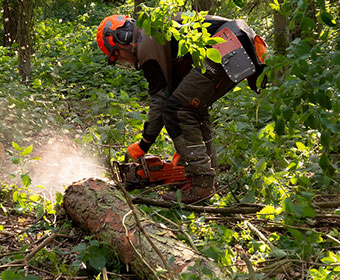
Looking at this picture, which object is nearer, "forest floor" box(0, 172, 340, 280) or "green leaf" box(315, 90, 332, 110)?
"green leaf" box(315, 90, 332, 110)

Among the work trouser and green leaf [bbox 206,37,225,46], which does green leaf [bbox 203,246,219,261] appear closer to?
green leaf [bbox 206,37,225,46]

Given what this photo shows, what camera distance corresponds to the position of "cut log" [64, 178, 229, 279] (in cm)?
232

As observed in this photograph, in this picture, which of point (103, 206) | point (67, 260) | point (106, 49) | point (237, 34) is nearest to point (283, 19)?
point (237, 34)

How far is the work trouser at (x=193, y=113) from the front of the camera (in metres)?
3.63

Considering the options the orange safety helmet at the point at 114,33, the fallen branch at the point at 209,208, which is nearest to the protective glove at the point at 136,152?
the fallen branch at the point at 209,208

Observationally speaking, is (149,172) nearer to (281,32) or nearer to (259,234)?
Answer: (259,234)

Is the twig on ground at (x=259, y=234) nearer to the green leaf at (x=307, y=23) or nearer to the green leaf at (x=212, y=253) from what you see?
the green leaf at (x=212, y=253)

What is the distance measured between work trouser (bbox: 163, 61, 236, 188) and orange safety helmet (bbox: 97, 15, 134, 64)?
28.9 inches

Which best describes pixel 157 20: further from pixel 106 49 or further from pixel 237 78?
pixel 106 49

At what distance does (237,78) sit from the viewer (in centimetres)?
353

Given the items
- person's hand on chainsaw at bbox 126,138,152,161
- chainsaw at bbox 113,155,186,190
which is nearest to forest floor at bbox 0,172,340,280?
chainsaw at bbox 113,155,186,190

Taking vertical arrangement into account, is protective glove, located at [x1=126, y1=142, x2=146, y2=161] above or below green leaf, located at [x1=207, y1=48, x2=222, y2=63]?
below

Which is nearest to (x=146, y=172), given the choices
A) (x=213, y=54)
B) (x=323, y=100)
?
(x=213, y=54)

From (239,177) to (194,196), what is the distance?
0.51 meters
